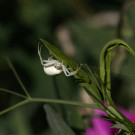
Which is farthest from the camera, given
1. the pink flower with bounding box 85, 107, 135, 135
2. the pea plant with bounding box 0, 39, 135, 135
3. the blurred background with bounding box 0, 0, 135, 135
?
the blurred background with bounding box 0, 0, 135, 135

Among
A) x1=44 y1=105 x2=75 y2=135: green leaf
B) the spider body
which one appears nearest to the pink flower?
x1=44 y1=105 x2=75 y2=135: green leaf

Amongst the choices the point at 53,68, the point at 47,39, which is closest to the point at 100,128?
the point at 53,68

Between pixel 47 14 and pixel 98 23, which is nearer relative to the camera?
pixel 98 23

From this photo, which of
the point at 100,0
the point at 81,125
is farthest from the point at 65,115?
the point at 100,0

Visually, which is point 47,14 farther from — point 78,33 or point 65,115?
point 65,115

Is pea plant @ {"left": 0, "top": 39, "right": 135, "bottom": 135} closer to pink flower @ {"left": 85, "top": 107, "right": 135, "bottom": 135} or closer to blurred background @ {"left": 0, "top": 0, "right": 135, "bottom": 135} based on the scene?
pink flower @ {"left": 85, "top": 107, "right": 135, "bottom": 135}

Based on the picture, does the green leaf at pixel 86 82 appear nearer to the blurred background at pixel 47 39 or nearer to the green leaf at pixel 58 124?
the green leaf at pixel 58 124

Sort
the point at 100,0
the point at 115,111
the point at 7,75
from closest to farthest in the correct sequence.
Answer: the point at 115,111
the point at 7,75
the point at 100,0


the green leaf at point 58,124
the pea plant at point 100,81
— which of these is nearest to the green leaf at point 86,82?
the pea plant at point 100,81
